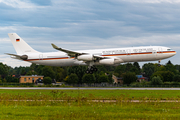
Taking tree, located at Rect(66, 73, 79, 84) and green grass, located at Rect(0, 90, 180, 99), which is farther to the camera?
tree, located at Rect(66, 73, 79, 84)

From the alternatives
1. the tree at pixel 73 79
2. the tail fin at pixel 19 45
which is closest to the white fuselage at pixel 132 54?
the tail fin at pixel 19 45

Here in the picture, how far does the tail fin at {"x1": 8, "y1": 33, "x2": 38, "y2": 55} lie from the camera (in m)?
57.2

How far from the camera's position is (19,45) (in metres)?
57.8

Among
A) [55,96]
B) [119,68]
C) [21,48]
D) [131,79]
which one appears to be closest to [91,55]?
[21,48]

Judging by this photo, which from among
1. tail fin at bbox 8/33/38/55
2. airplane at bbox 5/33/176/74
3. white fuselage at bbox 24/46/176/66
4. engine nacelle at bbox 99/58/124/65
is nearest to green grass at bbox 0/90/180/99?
white fuselage at bbox 24/46/176/66

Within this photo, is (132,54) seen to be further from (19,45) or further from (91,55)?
(19,45)

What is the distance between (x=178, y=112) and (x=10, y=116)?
11.2 metres

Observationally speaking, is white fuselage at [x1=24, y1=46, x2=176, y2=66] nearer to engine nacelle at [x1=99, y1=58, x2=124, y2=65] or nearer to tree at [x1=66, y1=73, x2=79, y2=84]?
engine nacelle at [x1=99, y1=58, x2=124, y2=65]

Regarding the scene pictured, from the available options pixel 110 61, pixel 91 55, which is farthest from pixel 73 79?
pixel 110 61

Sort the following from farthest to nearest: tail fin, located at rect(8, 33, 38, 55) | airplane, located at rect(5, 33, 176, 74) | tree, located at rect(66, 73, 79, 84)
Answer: tree, located at rect(66, 73, 79, 84) < tail fin, located at rect(8, 33, 38, 55) < airplane, located at rect(5, 33, 176, 74)

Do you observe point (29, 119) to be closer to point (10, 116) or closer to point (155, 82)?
point (10, 116)

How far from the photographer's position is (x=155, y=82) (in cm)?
7762

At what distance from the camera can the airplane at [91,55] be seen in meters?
47.4

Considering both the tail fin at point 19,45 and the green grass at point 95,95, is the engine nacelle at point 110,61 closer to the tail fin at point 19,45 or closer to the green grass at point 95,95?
the green grass at point 95,95
